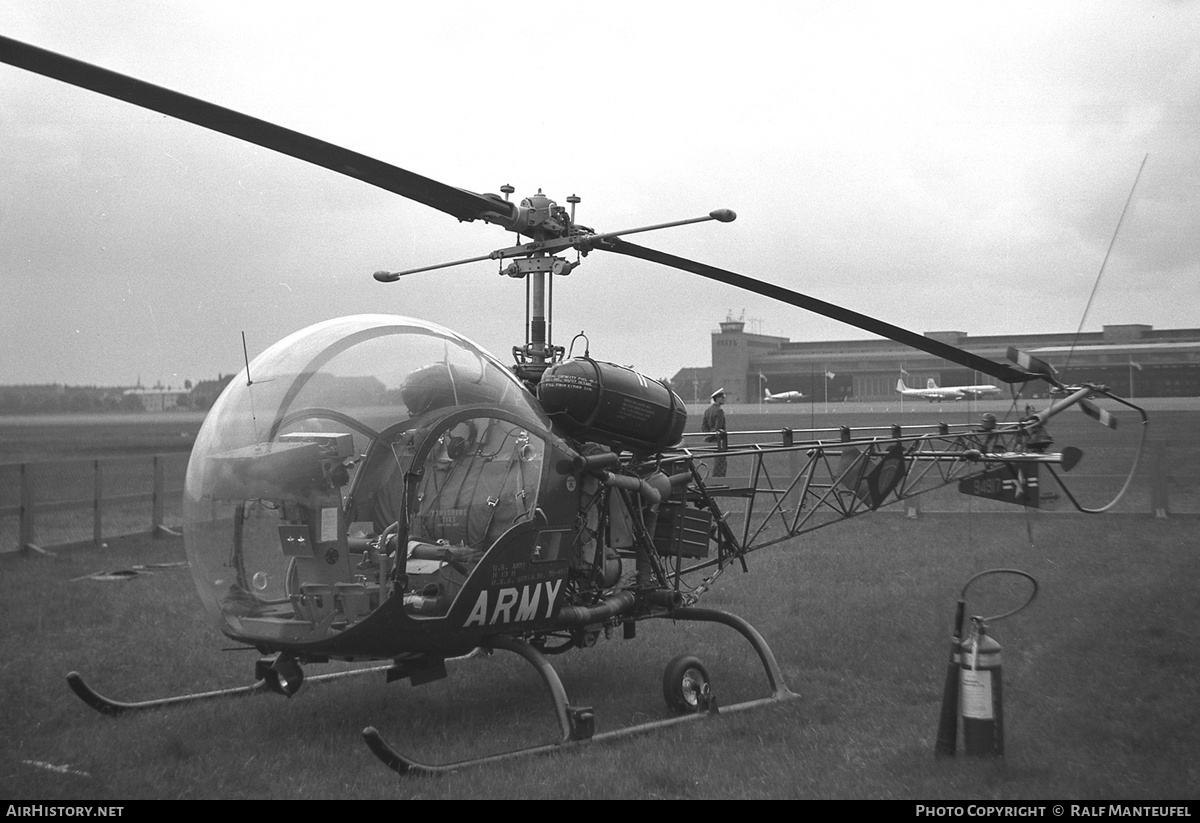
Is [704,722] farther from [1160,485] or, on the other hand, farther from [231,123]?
[1160,485]

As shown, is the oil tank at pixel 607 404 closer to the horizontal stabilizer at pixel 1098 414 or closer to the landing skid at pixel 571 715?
the landing skid at pixel 571 715

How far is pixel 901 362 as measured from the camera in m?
23.1

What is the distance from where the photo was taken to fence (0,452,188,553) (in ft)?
43.0

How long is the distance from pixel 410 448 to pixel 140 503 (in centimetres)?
1102

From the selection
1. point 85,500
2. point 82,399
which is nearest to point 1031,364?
point 82,399

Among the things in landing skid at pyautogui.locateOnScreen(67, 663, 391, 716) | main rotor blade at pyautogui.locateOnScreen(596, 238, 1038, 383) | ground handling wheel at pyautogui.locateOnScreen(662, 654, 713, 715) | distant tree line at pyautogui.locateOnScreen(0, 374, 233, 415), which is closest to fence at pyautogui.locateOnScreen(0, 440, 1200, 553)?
distant tree line at pyautogui.locateOnScreen(0, 374, 233, 415)

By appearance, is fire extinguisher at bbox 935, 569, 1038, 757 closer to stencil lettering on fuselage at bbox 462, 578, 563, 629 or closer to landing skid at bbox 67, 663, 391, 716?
stencil lettering on fuselage at bbox 462, 578, 563, 629

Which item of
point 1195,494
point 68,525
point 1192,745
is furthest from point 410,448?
point 1195,494

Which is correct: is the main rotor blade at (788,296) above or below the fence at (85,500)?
above

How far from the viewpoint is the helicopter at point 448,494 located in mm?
5480

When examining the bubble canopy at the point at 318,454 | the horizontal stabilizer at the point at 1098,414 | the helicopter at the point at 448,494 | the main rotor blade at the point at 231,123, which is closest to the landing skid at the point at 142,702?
the helicopter at the point at 448,494

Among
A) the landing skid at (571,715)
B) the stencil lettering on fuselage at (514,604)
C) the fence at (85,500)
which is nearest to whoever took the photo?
the landing skid at (571,715)

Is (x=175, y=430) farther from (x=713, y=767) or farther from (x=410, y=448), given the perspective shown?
(x=713, y=767)

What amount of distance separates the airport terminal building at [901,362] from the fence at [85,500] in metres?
8.27
